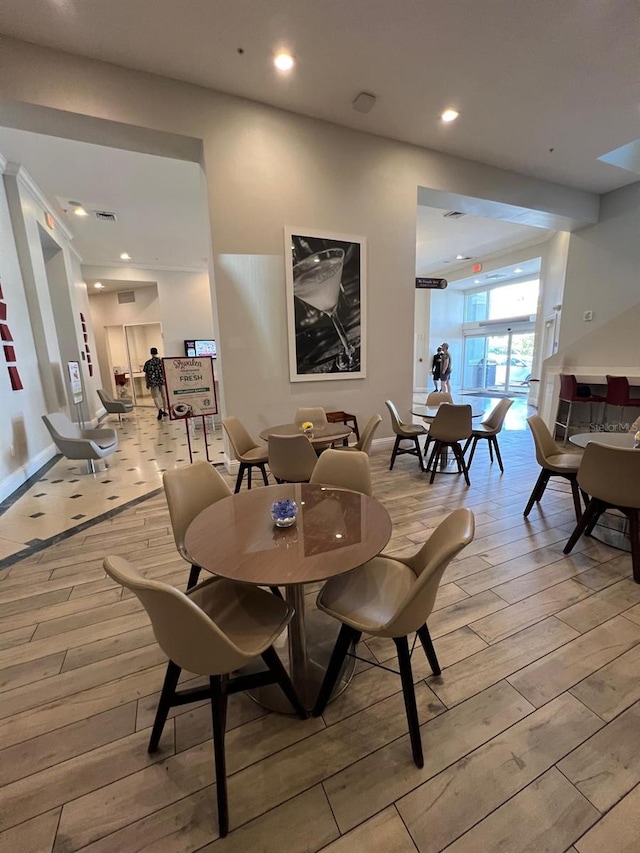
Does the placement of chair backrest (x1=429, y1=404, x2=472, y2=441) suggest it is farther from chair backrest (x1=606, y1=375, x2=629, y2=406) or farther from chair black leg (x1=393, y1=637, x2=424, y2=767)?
chair black leg (x1=393, y1=637, x2=424, y2=767)

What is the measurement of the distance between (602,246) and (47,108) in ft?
26.1

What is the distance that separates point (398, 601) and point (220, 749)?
30.4 inches

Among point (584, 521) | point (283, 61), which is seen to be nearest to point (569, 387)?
point (584, 521)

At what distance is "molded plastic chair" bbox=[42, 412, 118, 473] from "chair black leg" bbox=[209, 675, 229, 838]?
164 inches

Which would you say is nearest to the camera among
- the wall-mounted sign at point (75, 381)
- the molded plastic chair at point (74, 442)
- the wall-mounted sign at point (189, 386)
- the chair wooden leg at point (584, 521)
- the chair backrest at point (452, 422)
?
the chair wooden leg at point (584, 521)

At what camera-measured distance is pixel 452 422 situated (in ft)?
12.7

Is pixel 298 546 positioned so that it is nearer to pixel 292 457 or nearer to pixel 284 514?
pixel 284 514

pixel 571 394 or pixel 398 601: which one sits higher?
pixel 571 394

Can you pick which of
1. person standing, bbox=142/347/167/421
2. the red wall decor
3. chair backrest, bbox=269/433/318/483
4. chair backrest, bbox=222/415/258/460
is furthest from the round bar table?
person standing, bbox=142/347/167/421

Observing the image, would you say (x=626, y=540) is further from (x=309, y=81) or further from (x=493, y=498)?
(x=309, y=81)

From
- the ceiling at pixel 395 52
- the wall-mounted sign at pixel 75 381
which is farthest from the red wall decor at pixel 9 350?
the ceiling at pixel 395 52

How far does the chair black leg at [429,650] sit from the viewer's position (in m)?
1.50

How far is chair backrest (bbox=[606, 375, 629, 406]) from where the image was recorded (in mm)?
4980

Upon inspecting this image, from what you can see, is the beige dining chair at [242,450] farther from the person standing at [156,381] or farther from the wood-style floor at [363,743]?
the person standing at [156,381]
